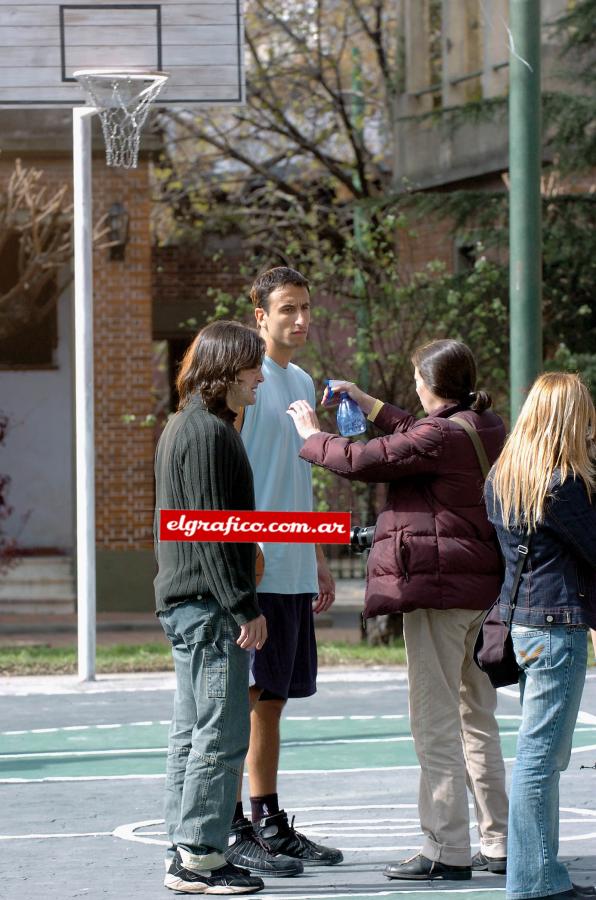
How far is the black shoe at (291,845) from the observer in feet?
20.1

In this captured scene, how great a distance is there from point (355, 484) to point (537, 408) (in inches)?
440

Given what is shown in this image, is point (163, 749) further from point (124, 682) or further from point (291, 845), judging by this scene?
point (291, 845)

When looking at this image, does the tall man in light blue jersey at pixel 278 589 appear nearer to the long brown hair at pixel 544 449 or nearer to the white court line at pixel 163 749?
the long brown hair at pixel 544 449

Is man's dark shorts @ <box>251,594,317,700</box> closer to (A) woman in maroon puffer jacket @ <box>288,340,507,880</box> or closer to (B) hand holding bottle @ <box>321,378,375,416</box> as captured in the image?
(A) woman in maroon puffer jacket @ <box>288,340,507,880</box>

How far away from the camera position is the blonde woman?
5.13 m

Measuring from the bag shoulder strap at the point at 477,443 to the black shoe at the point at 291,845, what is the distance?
5.05 feet

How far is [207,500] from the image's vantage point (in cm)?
540

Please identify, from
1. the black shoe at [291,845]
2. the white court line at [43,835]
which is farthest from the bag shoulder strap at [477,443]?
the white court line at [43,835]

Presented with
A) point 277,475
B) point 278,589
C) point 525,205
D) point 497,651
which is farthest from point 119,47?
point 497,651

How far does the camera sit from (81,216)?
39.1 feet

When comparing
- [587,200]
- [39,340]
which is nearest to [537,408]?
[587,200]

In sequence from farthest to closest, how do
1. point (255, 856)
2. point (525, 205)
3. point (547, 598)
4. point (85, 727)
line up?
1. point (525, 205)
2. point (85, 727)
3. point (255, 856)
4. point (547, 598)

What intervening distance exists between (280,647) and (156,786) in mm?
1958

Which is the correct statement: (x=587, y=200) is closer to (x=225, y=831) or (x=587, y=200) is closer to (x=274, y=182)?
(x=274, y=182)
